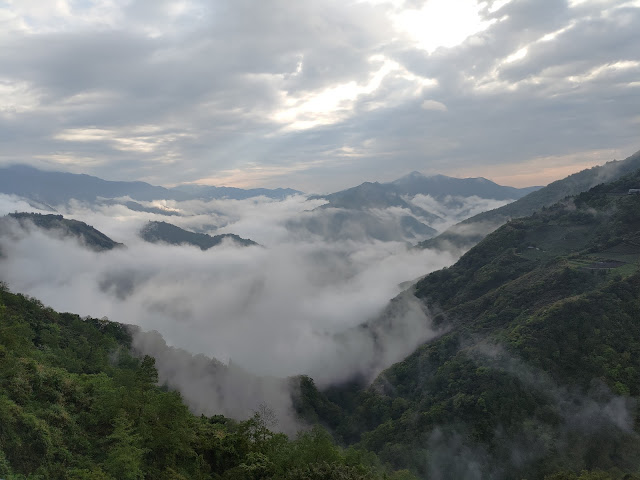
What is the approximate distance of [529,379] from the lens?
291ft

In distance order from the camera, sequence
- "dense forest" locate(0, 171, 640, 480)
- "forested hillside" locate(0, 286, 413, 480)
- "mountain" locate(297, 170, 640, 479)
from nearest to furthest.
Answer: "forested hillside" locate(0, 286, 413, 480) < "dense forest" locate(0, 171, 640, 480) < "mountain" locate(297, 170, 640, 479)

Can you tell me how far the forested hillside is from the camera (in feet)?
84.8

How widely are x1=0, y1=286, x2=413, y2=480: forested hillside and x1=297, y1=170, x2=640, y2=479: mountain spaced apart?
124 feet

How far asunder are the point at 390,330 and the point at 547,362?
9721 centimetres

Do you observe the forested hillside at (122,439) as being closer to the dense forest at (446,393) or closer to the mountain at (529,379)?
the dense forest at (446,393)

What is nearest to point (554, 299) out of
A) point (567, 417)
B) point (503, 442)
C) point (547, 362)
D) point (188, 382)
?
point (547, 362)

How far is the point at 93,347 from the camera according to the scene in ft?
227

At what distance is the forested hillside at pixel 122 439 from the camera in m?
25.9

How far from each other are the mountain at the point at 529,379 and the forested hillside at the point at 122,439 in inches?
1487

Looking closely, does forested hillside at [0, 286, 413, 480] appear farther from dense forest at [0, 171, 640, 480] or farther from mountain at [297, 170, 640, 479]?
mountain at [297, 170, 640, 479]

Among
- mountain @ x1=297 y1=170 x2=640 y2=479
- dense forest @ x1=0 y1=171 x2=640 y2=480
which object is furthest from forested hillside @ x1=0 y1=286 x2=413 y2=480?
mountain @ x1=297 y1=170 x2=640 y2=479

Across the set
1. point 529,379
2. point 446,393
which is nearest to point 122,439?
point 529,379

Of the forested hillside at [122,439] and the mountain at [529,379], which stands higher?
the forested hillside at [122,439]

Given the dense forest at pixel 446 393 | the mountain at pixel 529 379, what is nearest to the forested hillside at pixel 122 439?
the dense forest at pixel 446 393
